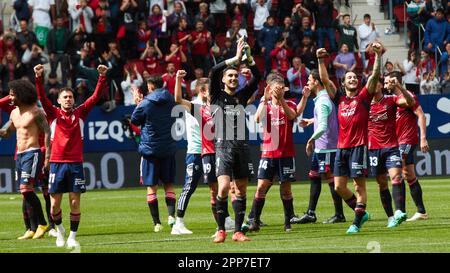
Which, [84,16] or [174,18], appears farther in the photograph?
[174,18]

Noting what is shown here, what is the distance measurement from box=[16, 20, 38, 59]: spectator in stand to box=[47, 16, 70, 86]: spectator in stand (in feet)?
1.61

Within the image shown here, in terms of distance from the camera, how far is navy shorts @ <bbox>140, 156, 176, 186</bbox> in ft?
62.7

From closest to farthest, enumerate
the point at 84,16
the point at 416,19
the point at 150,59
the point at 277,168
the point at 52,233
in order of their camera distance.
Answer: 1. the point at 277,168
2. the point at 52,233
3. the point at 150,59
4. the point at 84,16
5. the point at 416,19

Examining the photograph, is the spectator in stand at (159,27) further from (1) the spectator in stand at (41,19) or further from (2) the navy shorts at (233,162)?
(2) the navy shorts at (233,162)

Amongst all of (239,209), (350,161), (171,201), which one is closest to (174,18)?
(171,201)

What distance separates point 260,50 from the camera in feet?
117

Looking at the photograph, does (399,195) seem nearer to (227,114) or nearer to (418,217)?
(418,217)

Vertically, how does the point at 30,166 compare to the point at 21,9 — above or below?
below

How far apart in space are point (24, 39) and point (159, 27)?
4002 millimetres

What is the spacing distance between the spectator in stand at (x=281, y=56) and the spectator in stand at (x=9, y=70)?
7355mm

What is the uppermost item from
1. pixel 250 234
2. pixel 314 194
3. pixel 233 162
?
pixel 233 162

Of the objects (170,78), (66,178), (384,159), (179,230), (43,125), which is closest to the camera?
(66,178)

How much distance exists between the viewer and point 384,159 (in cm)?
1858
